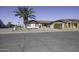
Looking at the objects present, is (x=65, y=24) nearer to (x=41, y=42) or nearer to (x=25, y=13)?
(x=41, y=42)

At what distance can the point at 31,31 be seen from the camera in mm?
5402

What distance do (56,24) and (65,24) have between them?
0.22 m

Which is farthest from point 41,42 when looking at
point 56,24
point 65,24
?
point 65,24

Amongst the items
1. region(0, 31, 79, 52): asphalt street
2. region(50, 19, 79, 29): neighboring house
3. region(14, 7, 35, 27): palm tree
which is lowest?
region(0, 31, 79, 52): asphalt street

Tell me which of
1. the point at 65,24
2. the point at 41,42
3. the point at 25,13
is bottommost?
the point at 41,42

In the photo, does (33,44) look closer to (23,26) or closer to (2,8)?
(23,26)

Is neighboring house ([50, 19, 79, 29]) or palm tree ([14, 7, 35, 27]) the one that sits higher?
palm tree ([14, 7, 35, 27])

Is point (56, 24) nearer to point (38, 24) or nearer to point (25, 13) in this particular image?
point (38, 24)

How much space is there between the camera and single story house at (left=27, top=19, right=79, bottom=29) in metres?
5.32

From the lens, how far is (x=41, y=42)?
17.4 ft

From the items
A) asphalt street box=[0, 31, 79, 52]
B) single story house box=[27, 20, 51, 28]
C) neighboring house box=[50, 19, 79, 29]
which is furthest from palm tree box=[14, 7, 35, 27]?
neighboring house box=[50, 19, 79, 29]

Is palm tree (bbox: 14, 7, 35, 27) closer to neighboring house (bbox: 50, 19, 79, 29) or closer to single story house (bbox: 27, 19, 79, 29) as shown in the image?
single story house (bbox: 27, 19, 79, 29)

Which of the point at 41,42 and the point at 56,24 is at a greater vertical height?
the point at 56,24

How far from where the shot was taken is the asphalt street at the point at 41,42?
207 inches
